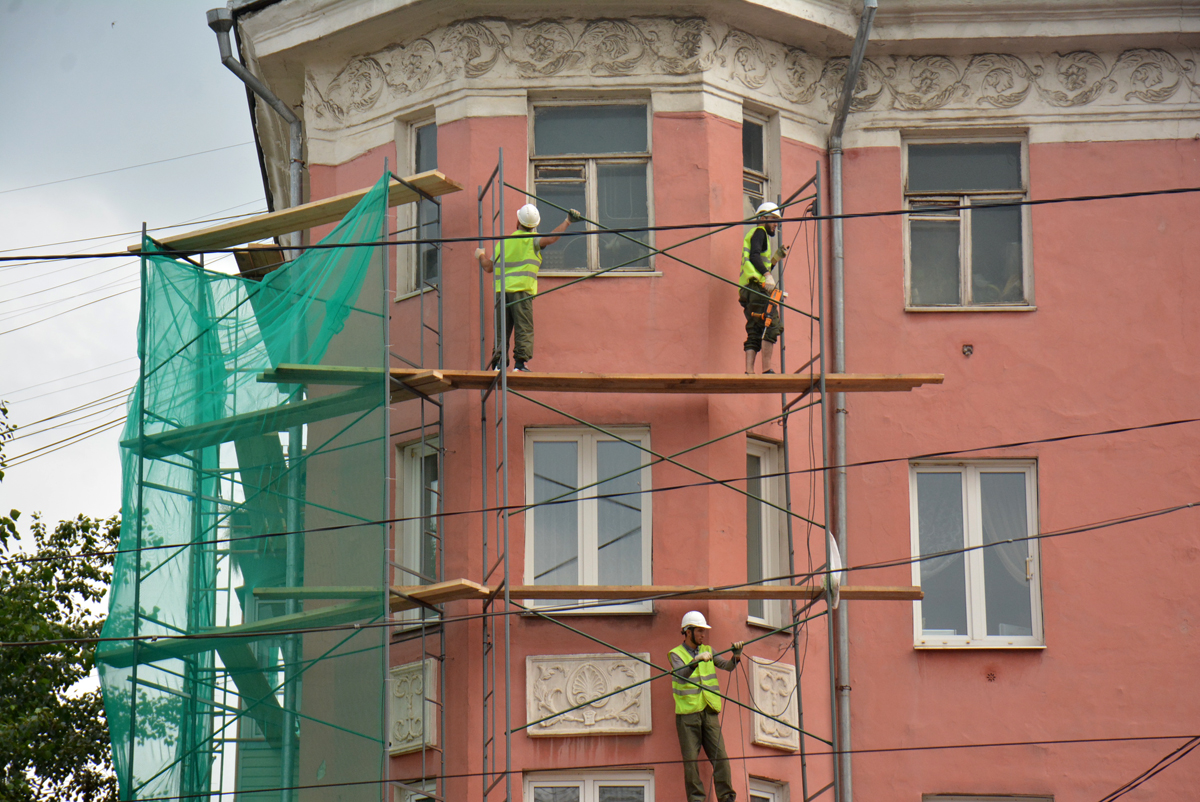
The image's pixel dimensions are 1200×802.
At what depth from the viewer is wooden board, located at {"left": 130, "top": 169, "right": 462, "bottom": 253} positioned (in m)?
17.2

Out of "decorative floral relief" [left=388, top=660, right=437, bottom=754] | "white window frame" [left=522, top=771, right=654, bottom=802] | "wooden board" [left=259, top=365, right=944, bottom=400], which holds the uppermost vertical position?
"wooden board" [left=259, top=365, right=944, bottom=400]

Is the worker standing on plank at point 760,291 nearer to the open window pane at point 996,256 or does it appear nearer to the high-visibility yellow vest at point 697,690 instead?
the open window pane at point 996,256

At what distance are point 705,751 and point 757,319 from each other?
427 cm

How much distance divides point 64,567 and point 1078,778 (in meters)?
18.0

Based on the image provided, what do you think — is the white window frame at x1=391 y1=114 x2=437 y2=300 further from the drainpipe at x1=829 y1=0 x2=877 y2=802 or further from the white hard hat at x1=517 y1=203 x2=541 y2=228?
the drainpipe at x1=829 y1=0 x2=877 y2=802

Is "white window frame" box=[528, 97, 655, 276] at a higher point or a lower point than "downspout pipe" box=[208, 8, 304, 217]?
lower

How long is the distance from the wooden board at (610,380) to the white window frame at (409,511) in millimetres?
1134

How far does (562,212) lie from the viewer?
59.0 feet

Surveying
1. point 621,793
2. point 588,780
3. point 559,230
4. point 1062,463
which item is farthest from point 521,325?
point 1062,463

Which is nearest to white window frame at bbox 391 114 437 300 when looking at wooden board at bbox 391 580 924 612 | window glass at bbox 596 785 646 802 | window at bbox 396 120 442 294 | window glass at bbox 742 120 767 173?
window at bbox 396 120 442 294

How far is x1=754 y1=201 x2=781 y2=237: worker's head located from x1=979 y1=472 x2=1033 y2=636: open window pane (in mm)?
3415

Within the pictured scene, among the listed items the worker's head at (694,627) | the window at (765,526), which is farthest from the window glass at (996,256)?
the worker's head at (694,627)

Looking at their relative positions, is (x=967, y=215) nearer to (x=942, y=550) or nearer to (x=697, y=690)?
(x=942, y=550)

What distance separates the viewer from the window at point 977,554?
1744 cm
